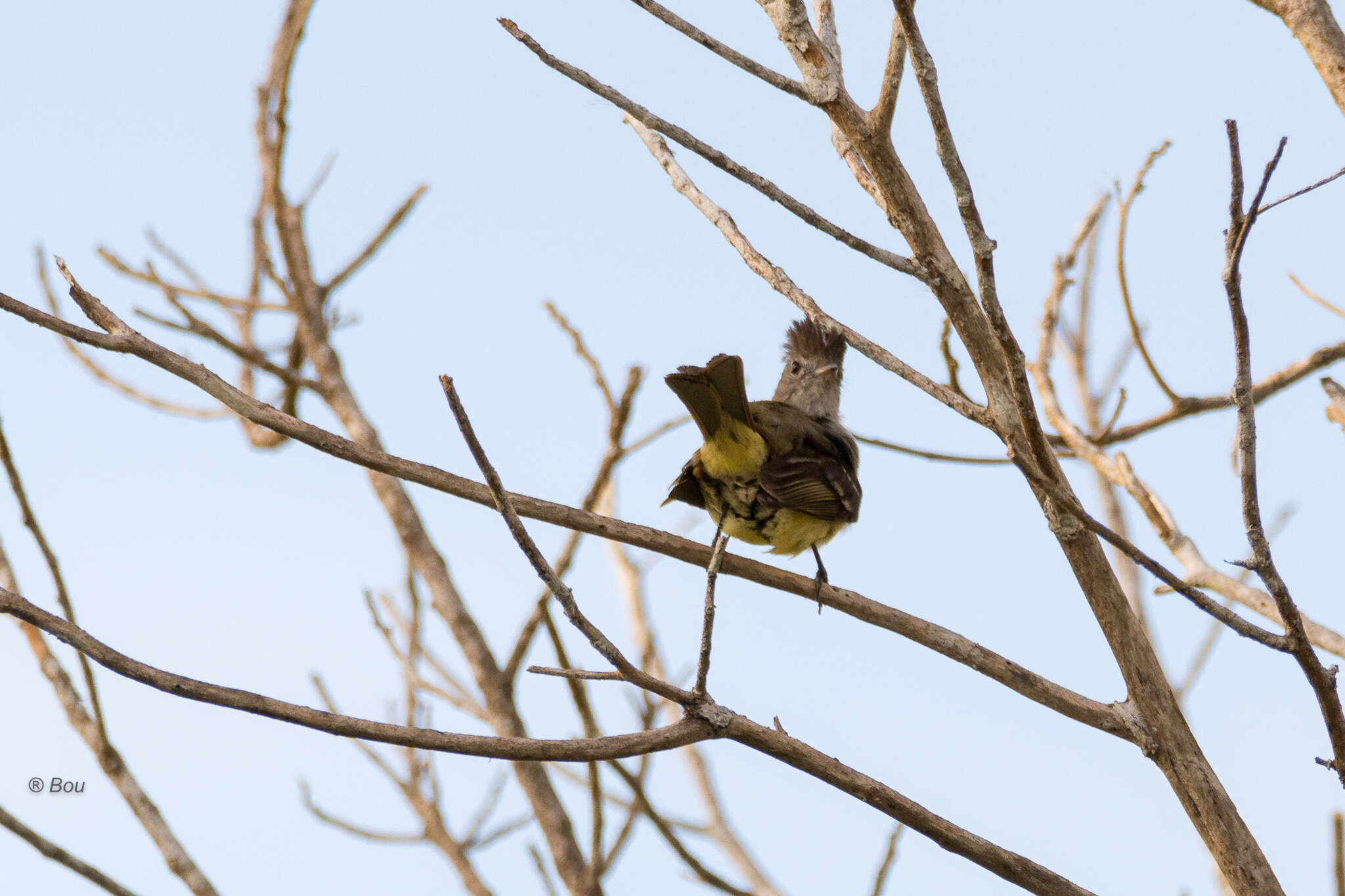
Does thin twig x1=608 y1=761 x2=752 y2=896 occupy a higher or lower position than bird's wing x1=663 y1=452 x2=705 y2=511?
lower

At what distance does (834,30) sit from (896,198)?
0.58 m

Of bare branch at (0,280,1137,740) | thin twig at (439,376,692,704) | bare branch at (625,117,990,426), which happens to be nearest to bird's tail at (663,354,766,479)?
bare branch at (625,117,990,426)

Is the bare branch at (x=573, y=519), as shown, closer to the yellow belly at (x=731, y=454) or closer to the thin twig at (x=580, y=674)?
the thin twig at (x=580, y=674)

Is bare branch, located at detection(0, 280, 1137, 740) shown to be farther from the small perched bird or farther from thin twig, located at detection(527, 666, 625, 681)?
the small perched bird

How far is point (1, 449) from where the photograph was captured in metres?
2.76

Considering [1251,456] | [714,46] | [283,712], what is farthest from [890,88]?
[283,712]

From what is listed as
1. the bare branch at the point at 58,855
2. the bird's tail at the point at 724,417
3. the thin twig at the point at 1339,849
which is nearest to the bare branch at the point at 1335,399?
the thin twig at the point at 1339,849

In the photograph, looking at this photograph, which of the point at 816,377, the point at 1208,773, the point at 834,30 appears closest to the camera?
the point at 1208,773

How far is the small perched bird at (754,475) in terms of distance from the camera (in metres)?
3.84

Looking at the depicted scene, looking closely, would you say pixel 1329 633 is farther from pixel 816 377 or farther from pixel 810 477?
pixel 816 377

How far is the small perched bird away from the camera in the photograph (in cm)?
384

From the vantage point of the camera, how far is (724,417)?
13.0ft

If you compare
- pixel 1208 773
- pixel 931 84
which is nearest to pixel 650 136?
pixel 931 84

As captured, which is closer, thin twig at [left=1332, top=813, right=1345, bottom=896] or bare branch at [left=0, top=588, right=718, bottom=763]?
bare branch at [left=0, top=588, right=718, bottom=763]
